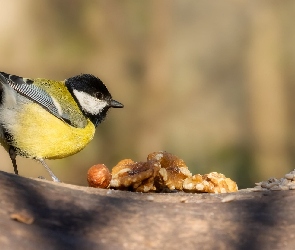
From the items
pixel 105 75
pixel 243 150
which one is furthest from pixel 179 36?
pixel 105 75

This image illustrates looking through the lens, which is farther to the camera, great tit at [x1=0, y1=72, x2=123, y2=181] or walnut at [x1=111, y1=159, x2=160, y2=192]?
great tit at [x1=0, y1=72, x2=123, y2=181]

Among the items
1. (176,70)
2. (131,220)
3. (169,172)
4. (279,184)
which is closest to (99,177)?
(169,172)

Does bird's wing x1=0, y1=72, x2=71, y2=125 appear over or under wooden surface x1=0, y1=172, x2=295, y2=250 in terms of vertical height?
over

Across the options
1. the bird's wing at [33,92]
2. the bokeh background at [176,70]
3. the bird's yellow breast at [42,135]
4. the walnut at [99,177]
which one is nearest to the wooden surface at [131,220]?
the walnut at [99,177]

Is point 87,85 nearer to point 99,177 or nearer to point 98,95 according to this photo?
point 98,95

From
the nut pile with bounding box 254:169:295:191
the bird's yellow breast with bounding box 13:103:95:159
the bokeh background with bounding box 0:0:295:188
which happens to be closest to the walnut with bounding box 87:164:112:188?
the bird's yellow breast with bounding box 13:103:95:159

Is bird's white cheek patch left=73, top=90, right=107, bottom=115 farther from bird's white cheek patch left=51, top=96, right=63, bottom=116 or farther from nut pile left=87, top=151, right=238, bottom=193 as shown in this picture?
nut pile left=87, top=151, right=238, bottom=193

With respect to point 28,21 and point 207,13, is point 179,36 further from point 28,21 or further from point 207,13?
point 28,21
